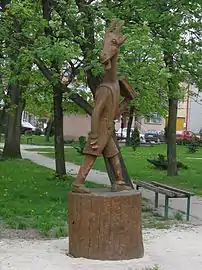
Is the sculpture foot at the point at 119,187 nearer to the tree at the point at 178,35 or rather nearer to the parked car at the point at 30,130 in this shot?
the tree at the point at 178,35

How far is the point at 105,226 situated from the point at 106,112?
1424 millimetres

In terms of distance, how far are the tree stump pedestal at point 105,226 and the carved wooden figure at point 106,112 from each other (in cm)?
30

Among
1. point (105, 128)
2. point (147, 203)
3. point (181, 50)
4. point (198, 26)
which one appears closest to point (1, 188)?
point (147, 203)

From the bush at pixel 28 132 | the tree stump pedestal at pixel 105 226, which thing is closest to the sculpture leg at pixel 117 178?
the tree stump pedestal at pixel 105 226

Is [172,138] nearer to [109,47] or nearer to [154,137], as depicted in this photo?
[109,47]

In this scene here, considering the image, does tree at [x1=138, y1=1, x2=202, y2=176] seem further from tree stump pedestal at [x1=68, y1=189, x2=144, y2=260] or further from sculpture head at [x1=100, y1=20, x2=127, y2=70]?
tree stump pedestal at [x1=68, y1=189, x2=144, y2=260]

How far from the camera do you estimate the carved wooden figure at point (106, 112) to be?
749 cm

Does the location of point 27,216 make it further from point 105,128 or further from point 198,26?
point 198,26

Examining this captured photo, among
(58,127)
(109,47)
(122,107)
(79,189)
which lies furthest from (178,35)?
(79,189)

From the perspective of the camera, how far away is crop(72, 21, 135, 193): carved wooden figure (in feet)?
24.6

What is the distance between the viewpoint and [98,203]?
7.23 m

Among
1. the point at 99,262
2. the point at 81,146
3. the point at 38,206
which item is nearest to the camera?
the point at 99,262

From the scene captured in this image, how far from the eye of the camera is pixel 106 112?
755 cm

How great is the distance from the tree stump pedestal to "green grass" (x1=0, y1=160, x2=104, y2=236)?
5.87 ft
